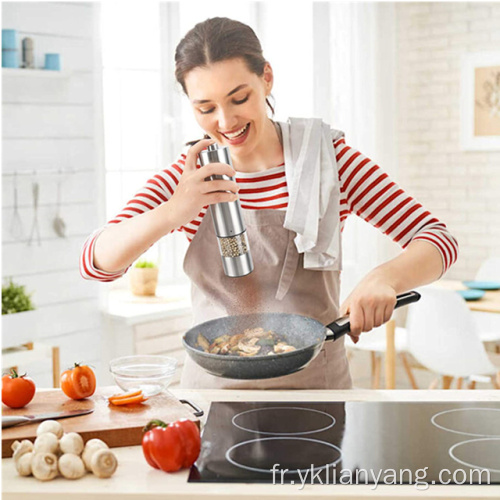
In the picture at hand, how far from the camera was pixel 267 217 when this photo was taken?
199 centimetres

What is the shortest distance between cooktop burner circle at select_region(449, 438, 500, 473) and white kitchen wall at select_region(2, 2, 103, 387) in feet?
7.95

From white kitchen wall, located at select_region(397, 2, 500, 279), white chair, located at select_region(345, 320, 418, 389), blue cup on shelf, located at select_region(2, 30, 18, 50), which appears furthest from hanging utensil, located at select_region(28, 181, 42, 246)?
white kitchen wall, located at select_region(397, 2, 500, 279)

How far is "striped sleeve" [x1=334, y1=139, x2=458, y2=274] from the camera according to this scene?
1.91 metres

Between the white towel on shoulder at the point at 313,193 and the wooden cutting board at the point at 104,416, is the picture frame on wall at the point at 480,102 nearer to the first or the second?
the white towel on shoulder at the point at 313,193

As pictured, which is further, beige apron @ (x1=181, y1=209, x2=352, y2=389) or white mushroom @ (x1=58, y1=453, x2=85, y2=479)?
beige apron @ (x1=181, y1=209, x2=352, y2=389)

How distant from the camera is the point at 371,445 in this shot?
4.68 ft

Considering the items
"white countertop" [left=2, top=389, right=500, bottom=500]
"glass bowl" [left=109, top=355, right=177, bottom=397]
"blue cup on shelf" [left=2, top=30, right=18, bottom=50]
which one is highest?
"blue cup on shelf" [left=2, top=30, right=18, bottom=50]

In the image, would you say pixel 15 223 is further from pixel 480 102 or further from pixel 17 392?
pixel 480 102

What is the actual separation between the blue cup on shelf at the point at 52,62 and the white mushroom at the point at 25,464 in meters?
2.59

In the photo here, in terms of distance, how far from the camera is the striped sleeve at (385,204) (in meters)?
1.91

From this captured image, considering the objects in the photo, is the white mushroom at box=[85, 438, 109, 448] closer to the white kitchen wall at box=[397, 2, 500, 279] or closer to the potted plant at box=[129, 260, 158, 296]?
the potted plant at box=[129, 260, 158, 296]

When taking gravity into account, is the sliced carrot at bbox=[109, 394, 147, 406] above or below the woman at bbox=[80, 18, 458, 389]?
below

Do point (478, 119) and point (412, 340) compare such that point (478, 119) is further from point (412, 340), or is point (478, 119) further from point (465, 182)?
point (412, 340)

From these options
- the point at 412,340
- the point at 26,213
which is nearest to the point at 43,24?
the point at 26,213
